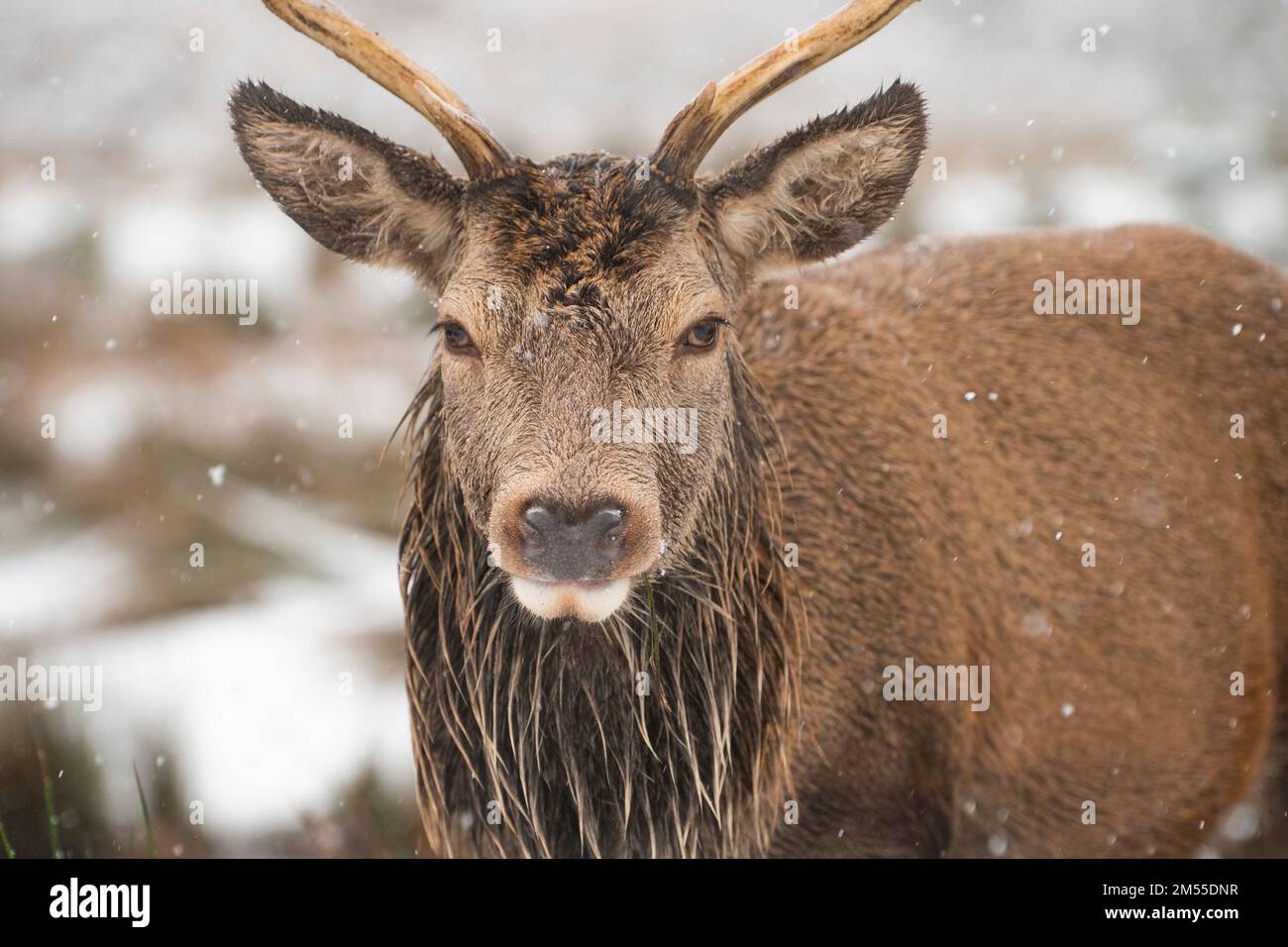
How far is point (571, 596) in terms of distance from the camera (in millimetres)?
2705

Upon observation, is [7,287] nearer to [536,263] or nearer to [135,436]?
[135,436]

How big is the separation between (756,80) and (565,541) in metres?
1.46

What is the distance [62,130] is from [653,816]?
8410 mm

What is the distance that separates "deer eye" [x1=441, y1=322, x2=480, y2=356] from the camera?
10.2 ft

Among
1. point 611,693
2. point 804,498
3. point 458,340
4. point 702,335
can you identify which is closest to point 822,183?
point 702,335

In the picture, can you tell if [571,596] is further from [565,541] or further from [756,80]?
[756,80]

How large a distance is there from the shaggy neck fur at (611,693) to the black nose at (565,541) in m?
0.61

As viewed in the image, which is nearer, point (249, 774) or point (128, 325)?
point (249, 774)

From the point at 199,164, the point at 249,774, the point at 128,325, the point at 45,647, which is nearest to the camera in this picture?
the point at 249,774

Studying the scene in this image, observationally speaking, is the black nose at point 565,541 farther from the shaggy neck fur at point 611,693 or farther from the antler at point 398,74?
the antler at point 398,74

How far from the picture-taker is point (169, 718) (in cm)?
603

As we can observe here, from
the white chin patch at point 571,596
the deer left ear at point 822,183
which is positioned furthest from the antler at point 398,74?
the white chin patch at point 571,596
